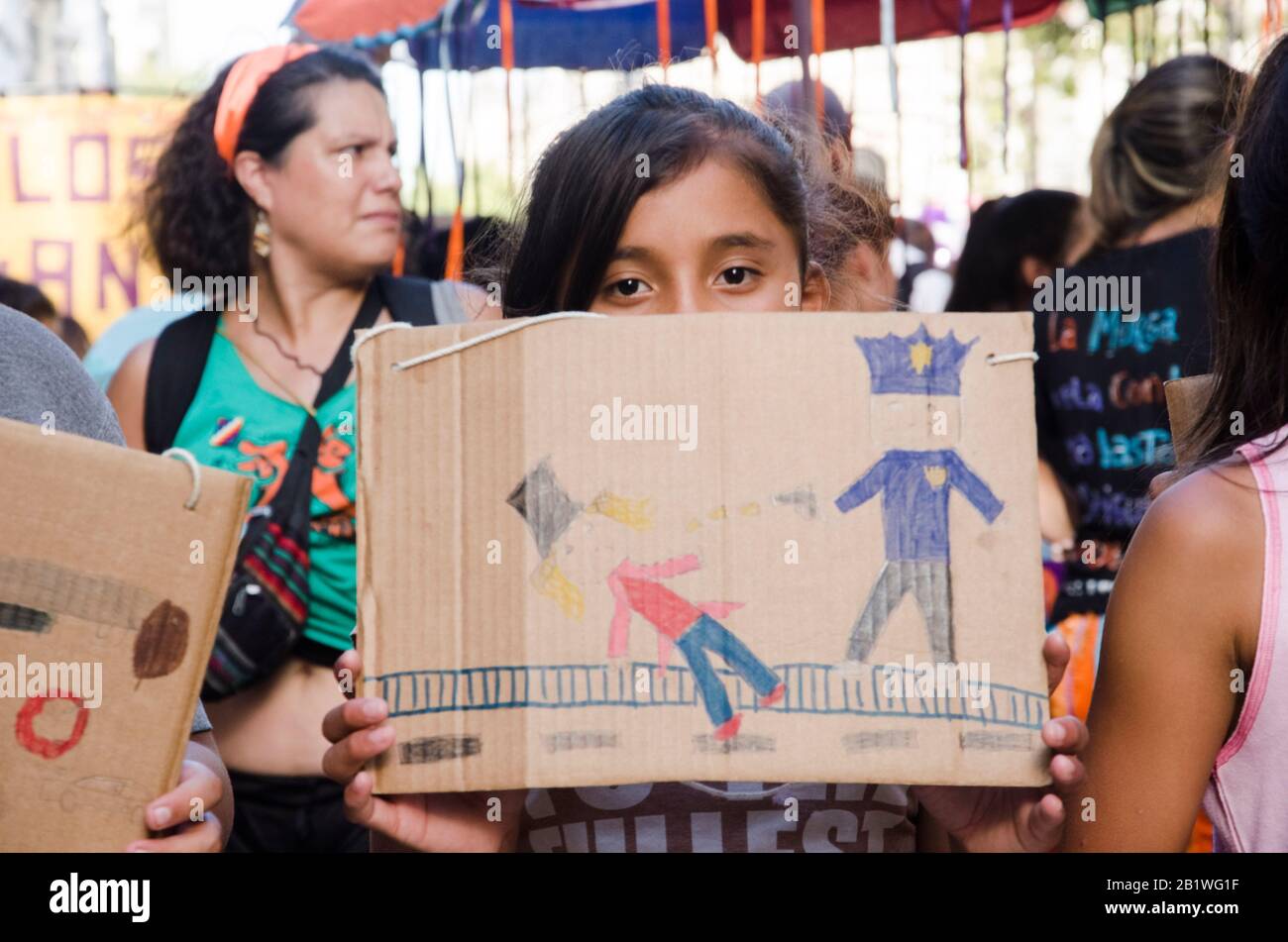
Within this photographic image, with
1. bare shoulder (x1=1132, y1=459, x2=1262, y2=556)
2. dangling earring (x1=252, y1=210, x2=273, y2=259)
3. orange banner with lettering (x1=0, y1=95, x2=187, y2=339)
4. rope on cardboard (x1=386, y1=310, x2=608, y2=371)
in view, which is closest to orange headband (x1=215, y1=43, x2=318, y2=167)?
dangling earring (x1=252, y1=210, x2=273, y2=259)

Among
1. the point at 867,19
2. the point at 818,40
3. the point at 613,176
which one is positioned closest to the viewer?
the point at 613,176

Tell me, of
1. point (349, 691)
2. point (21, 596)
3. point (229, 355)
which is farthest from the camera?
point (229, 355)

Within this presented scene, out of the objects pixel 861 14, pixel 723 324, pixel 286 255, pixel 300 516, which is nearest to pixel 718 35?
pixel 861 14

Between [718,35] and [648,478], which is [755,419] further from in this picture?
[718,35]

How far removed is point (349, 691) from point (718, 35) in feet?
8.01

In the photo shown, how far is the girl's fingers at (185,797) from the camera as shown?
121 centimetres

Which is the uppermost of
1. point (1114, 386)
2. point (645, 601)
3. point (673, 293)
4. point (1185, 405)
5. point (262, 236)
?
point (262, 236)

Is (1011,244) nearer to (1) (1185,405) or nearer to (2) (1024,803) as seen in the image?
(1) (1185,405)

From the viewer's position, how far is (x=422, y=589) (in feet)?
4.29

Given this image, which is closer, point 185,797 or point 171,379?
point 185,797

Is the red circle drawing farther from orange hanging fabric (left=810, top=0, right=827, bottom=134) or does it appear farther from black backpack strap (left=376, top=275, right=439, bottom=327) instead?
orange hanging fabric (left=810, top=0, right=827, bottom=134)

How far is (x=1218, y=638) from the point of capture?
129 centimetres

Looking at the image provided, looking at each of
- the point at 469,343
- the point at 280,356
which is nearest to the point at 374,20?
the point at 280,356

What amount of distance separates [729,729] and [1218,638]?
447 mm
